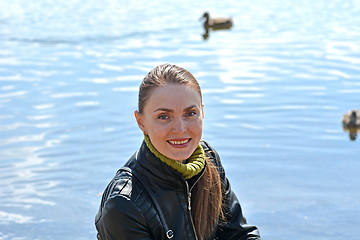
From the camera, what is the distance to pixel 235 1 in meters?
21.2

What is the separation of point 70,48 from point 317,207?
8620mm

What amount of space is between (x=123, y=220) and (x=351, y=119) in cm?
584

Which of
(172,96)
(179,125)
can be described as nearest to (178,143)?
(179,125)

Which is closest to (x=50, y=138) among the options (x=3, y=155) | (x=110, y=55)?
(x=3, y=155)

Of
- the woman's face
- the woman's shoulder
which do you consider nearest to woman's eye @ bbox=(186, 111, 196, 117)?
the woman's face

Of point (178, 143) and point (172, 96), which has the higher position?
point (172, 96)

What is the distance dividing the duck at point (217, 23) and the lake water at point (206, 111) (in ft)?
0.77

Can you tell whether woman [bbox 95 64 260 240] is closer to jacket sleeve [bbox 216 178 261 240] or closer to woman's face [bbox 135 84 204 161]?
woman's face [bbox 135 84 204 161]

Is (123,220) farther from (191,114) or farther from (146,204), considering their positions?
(191,114)

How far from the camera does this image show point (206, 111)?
28.3ft

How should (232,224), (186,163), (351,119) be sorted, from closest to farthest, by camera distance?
1. (186,163)
2. (232,224)
3. (351,119)

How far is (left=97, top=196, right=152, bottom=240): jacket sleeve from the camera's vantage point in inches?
113

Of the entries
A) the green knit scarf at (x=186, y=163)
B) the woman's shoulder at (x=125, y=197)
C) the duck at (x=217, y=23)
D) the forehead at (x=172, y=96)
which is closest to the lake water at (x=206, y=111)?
the duck at (x=217, y=23)

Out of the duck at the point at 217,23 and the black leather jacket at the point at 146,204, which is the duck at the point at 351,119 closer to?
the black leather jacket at the point at 146,204
